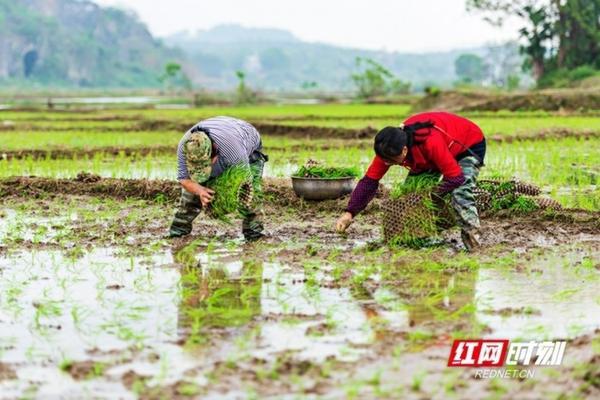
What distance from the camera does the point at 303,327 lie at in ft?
15.8

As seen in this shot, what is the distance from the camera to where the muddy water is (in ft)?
14.0

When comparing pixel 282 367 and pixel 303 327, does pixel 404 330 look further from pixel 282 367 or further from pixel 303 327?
pixel 282 367

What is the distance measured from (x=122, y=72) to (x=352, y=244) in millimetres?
111822

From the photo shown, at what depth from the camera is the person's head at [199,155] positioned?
22.1ft

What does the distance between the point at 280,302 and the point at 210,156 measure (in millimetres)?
1865

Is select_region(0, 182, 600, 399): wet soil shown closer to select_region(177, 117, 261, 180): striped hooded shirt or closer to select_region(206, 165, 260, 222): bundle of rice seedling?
select_region(206, 165, 260, 222): bundle of rice seedling

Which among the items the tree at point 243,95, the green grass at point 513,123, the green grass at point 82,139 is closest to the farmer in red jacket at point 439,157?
the green grass at point 82,139

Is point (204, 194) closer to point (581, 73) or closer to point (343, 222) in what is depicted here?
point (343, 222)

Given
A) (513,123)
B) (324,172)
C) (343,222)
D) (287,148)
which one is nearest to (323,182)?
(324,172)

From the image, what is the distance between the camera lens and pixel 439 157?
6645 millimetres

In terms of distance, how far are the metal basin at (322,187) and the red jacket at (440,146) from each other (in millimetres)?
1593

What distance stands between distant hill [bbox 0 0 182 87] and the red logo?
105 meters

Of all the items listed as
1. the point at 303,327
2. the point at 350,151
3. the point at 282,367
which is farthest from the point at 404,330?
the point at 350,151

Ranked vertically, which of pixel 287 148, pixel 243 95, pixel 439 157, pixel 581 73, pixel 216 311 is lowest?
pixel 243 95
